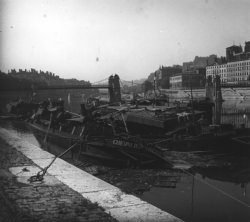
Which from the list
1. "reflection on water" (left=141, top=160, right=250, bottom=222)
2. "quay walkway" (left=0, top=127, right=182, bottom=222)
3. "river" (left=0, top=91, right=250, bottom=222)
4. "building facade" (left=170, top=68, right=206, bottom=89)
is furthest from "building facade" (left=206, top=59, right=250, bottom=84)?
"quay walkway" (left=0, top=127, right=182, bottom=222)

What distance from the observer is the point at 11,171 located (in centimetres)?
870

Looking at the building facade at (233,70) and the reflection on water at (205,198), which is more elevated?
the building facade at (233,70)

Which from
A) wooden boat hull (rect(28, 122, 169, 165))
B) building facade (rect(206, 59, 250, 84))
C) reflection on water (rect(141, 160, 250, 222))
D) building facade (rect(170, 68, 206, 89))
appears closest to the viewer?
reflection on water (rect(141, 160, 250, 222))

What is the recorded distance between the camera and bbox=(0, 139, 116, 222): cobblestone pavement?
18.3ft

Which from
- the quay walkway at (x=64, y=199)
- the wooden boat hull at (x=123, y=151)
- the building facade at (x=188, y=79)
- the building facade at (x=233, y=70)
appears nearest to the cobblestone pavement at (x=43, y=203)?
the quay walkway at (x=64, y=199)

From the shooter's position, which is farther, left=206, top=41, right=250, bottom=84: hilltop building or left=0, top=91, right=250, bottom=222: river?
left=206, top=41, right=250, bottom=84: hilltop building

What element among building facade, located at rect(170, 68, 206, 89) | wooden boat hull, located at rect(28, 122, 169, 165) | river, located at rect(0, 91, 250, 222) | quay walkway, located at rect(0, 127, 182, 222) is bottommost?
river, located at rect(0, 91, 250, 222)

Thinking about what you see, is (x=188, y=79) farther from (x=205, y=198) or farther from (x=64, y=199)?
(x=64, y=199)

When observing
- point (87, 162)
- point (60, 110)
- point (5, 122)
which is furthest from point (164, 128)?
point (5, 122)

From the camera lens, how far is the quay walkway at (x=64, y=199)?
18.6ft

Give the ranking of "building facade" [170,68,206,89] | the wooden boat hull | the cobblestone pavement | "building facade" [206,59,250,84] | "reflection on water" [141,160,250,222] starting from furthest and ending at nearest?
"building facade" [170,68,206,89] → "building facade" [206,59,250,84] → the wooden boat hull → "reflection on water" [141,160,250,222] → the cobblestone pavement

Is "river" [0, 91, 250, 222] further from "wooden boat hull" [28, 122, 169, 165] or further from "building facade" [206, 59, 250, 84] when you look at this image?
"building facade" [206, 59, 250, 84]

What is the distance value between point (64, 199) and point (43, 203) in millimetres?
439

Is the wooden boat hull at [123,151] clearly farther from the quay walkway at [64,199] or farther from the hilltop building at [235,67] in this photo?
the hilltop building at [235,67]
